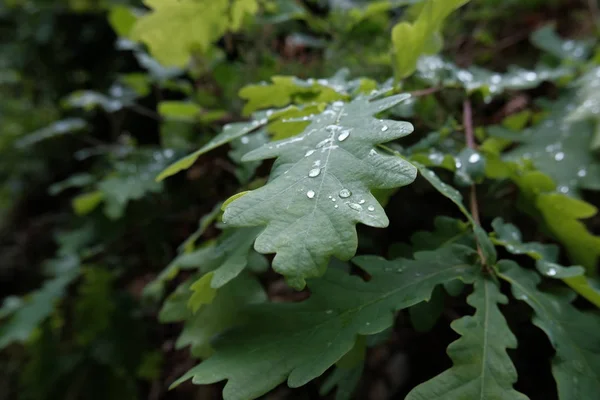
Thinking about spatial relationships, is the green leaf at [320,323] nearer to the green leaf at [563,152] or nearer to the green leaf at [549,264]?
the green leaf at [549,264]

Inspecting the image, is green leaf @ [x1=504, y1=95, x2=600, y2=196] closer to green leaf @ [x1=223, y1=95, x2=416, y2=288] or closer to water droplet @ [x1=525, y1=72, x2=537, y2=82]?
water droplet @ [x1=525, y1=72, x2=537, y2=82]

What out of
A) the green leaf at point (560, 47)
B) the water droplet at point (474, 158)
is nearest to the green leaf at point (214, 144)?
the water droplet at point (474, 158)

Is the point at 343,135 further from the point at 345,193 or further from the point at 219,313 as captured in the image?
the point at 219,313

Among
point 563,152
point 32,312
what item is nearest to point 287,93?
point 563,152

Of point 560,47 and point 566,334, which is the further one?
point 560,47

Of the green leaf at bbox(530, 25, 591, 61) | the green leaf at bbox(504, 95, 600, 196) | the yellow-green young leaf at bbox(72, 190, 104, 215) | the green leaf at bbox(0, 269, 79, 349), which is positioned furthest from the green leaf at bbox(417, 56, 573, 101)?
the green leaf at bbox(0, 269, 79, 349)

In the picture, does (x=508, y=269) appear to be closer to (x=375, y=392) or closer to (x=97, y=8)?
(x=375, y=392)
